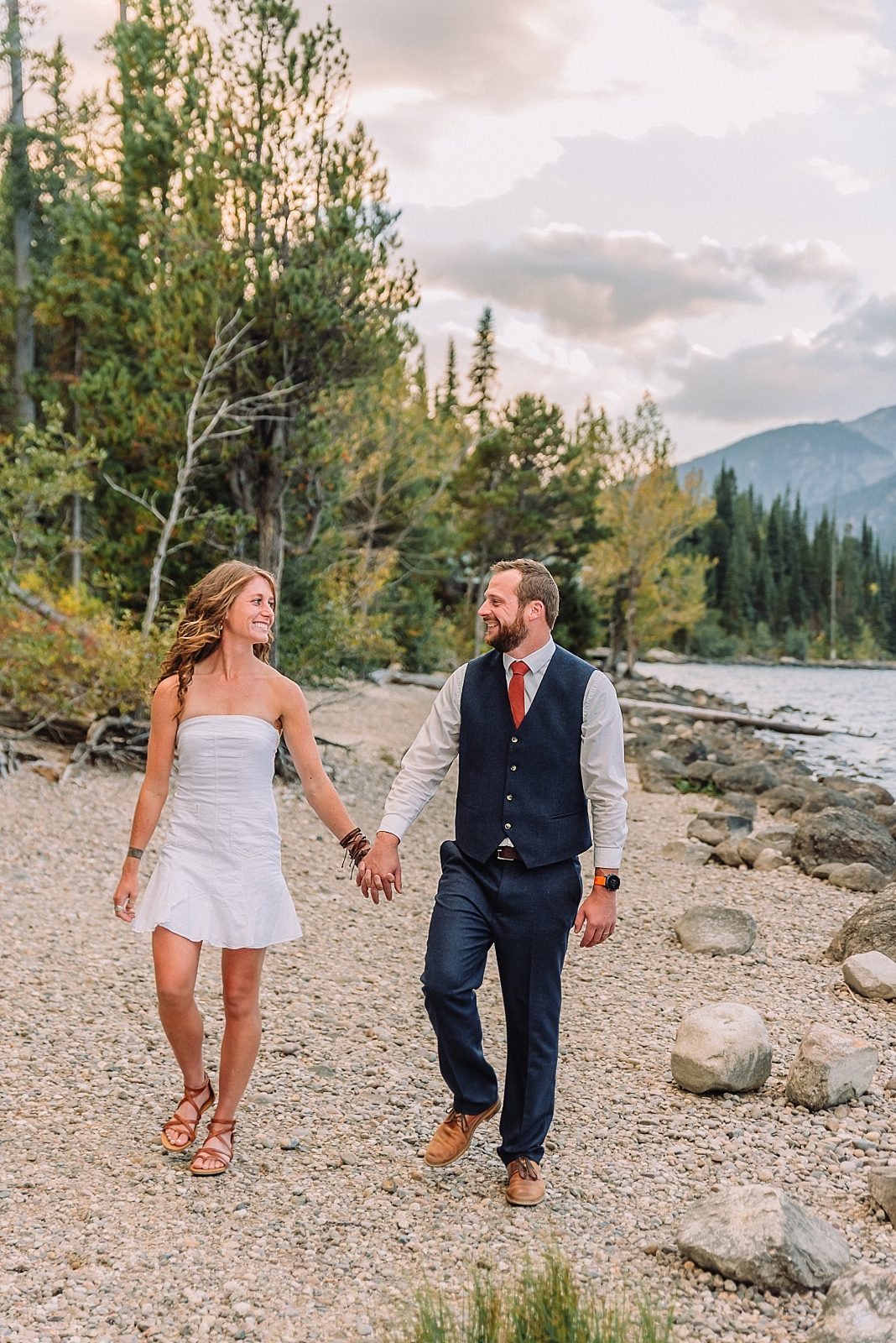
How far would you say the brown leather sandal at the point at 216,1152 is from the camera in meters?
3.51

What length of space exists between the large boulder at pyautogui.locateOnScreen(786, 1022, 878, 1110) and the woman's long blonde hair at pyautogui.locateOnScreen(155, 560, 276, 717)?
2845 millimetres

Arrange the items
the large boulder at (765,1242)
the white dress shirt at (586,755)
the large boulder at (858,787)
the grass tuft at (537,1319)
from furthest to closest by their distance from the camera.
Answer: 1. the large boulder at (858,787)
2. the white dress shirt at (586,755)
3. the large boulder at (765,1242)
4. the grass tuft at (537,1319)

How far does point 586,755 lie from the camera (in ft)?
10.9

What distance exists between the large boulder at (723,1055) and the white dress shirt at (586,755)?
4.75ft

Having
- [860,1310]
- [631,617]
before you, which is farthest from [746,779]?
[631,617]

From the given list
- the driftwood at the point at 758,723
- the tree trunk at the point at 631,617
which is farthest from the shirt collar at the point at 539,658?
the tree trunk at the point at 631,617

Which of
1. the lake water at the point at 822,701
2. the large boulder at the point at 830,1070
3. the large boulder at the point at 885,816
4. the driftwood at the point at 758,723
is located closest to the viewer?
the large boulder at the point at 830,1070

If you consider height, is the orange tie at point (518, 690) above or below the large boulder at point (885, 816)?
A: above

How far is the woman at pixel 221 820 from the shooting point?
336cm

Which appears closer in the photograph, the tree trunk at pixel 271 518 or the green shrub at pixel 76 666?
the green shrub at pixel 76 666

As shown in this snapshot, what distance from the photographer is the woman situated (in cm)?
336

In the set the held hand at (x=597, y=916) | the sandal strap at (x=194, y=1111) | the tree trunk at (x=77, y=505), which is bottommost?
the sandal strap at (x=194, y=1111)

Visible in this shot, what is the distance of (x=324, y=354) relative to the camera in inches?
420

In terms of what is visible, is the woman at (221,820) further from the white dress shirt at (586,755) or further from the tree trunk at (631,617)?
the tree trunk at (631,617)
